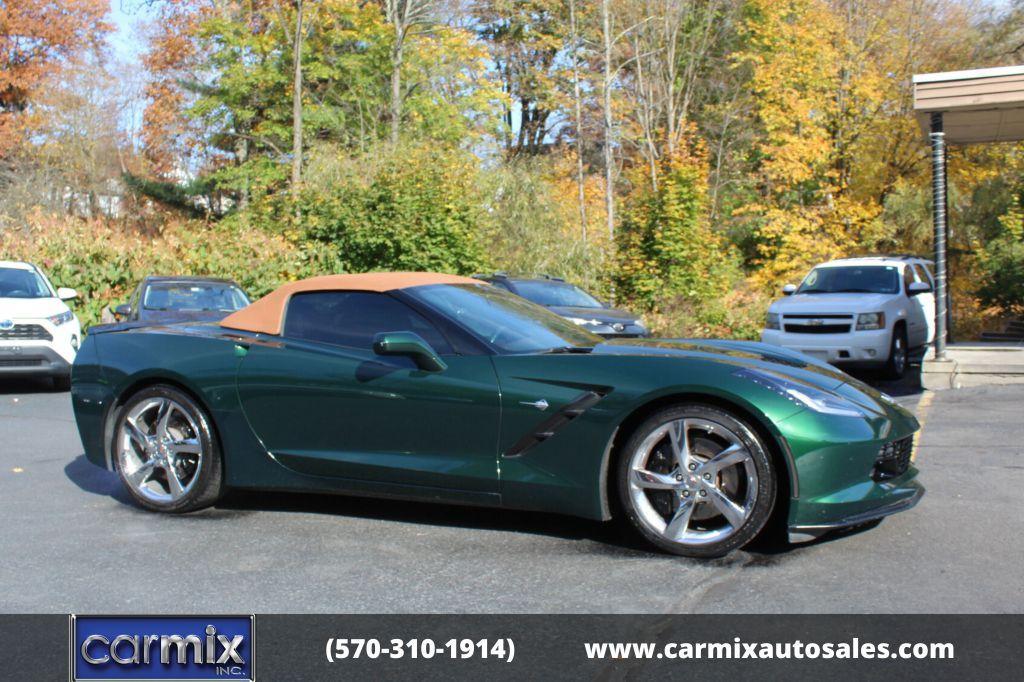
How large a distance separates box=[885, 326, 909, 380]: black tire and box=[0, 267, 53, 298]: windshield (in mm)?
11068

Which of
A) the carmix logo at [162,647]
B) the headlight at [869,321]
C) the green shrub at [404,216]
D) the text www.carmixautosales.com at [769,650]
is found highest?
the green shrub at [404,216]

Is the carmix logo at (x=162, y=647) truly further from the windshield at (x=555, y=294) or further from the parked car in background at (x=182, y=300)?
the windshield at (x=555, y=294)

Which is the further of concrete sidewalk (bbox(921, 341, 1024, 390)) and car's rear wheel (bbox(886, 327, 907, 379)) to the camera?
car's rear wheel (bbox(886, 327, 907, 379))

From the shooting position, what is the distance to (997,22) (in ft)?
96.2

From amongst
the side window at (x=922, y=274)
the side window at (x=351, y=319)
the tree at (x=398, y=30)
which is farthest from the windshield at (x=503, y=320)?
the tree at (x=398, y=30)

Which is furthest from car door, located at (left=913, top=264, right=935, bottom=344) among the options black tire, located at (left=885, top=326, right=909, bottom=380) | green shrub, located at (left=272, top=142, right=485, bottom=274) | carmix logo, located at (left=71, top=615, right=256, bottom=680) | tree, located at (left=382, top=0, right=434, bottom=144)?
tree, located at (left=382, top=0, right=434, bottom=144)

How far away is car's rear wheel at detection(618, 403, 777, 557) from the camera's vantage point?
4.57 meters

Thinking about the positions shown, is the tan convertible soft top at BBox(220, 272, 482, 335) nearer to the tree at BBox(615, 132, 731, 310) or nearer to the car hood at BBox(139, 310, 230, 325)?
the car hood at BBox(139, 310, 230, 325)

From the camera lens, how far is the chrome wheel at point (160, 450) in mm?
5711

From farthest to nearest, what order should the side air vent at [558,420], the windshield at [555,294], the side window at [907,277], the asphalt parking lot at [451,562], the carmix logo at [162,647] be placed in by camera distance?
1. the windshield at [555,294]
2. the side window at [907,277]
3. the side air vent at [558,420]
4. the asphalt parking lot at [451,562]
5. the carmix logo at [162,647]

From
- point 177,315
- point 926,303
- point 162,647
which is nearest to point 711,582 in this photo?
point 162,647

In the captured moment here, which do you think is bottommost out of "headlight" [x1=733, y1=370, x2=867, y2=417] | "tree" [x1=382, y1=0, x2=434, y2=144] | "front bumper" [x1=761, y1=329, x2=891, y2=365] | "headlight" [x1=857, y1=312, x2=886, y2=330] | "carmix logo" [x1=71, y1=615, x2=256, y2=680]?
"carmix logo" [x1=71, y1=615, x2=256, y2=680]

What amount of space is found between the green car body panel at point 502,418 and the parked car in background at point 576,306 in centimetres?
896

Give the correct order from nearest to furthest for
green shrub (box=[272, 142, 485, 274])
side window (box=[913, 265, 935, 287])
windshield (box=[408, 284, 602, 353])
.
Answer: windshield (box=[408, 284, 602, 353])
side window (box=[913, 265, 935, 287])
green shrub (box=[272, 142, 485, 274])
